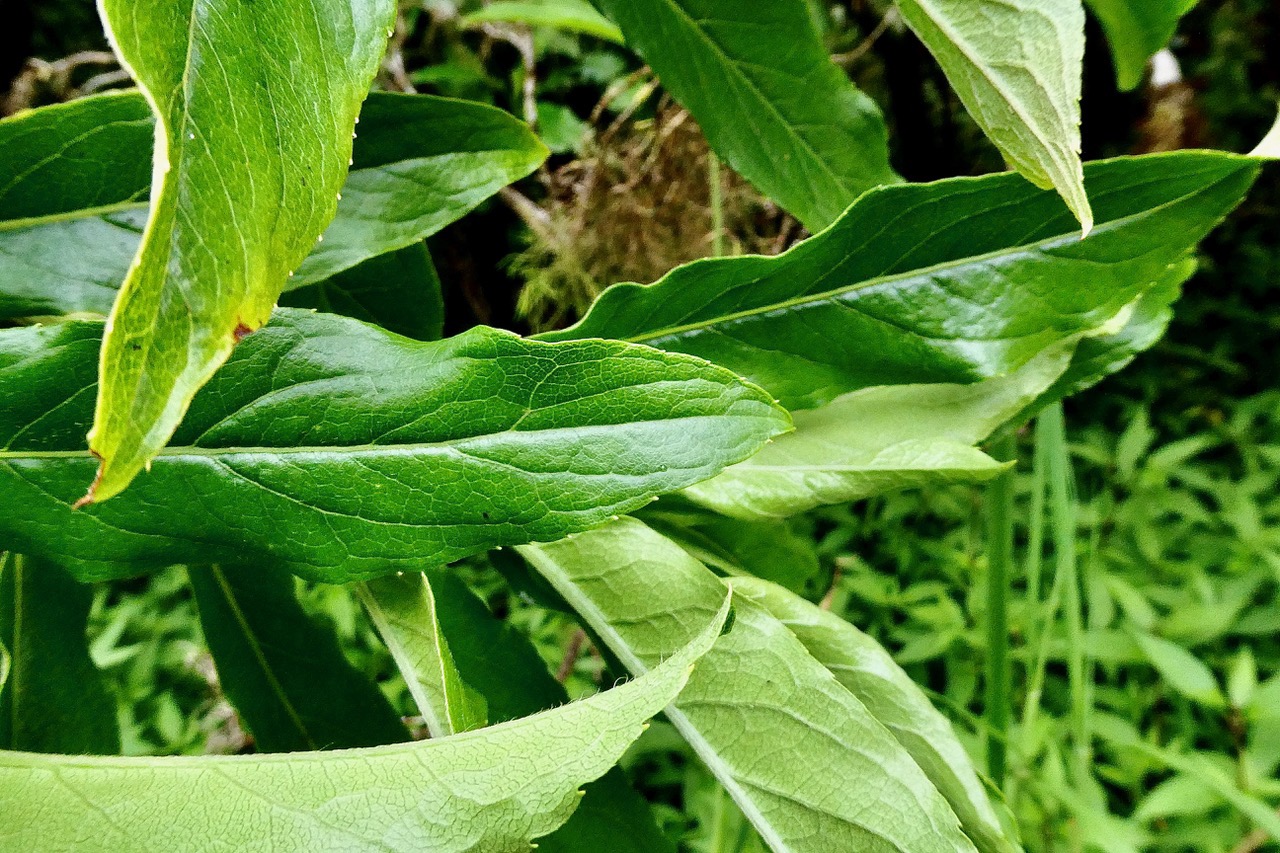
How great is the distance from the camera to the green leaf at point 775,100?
0.35 meters

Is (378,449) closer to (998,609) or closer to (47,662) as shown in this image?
(47,662)

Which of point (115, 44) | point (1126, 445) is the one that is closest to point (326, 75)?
point (115, 44)

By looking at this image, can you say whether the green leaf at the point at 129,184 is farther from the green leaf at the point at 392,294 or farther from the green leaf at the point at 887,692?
the green leaf at the point at 887,692

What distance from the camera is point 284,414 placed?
0.22 meters

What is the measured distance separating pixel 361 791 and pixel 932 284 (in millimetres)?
242

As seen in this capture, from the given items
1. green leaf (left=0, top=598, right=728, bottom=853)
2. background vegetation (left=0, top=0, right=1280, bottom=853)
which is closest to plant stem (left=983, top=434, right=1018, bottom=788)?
background vegetation (left=0, top=0, right=1280, bottom=853)

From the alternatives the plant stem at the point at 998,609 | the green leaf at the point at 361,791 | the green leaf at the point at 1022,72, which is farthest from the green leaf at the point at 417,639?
the plant stem at the point at 998,609

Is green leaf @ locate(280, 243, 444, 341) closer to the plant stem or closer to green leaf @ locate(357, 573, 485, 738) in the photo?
green leaf @ locate(357, 573, 485, 738)

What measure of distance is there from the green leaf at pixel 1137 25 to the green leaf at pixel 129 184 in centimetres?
26

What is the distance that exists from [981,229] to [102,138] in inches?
11.5

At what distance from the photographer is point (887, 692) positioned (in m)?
Answer: 0.29

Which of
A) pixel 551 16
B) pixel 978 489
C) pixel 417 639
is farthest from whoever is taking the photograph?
pixel 978 489

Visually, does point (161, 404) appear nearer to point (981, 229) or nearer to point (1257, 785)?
point (981, 229)

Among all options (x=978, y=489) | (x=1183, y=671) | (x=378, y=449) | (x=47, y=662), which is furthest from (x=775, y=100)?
(x=978, y=489)
